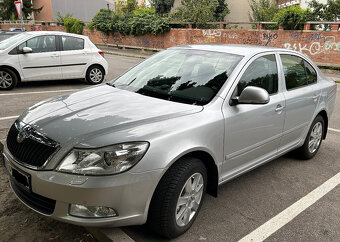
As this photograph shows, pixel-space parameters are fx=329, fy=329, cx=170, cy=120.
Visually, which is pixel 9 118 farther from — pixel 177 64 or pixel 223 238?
pixel 223 238

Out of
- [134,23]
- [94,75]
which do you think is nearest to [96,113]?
[94,75]

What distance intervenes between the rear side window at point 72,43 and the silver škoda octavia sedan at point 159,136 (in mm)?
5797

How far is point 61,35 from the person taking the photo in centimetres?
908

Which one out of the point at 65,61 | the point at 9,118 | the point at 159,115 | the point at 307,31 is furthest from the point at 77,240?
the point at 307,31

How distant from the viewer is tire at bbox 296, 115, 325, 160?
4.54 metres

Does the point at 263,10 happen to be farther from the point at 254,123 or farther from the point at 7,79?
the point at 254,123

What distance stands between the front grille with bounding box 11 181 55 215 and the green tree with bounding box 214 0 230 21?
33.8 meters

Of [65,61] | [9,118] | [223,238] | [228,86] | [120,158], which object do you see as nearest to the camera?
[120,158]

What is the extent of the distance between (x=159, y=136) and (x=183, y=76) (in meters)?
1.16

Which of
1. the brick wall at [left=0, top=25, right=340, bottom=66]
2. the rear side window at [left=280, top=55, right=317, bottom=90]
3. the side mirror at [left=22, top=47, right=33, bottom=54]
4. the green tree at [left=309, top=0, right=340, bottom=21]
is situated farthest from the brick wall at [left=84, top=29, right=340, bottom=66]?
the side mirror at [left=22, top=47, right=33, bottom=54]

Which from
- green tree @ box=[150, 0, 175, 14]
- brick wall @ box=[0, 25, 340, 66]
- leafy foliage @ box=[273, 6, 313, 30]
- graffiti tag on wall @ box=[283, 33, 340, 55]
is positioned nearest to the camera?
graffiti tag on wall @ box=[283, 33, 340, 55]

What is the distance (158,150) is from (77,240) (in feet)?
3.42

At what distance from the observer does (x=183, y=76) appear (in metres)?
3.46

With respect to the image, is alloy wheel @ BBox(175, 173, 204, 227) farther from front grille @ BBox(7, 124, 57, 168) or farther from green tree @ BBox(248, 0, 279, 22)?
green tree @ BBox(248, 0, 279, 22)
